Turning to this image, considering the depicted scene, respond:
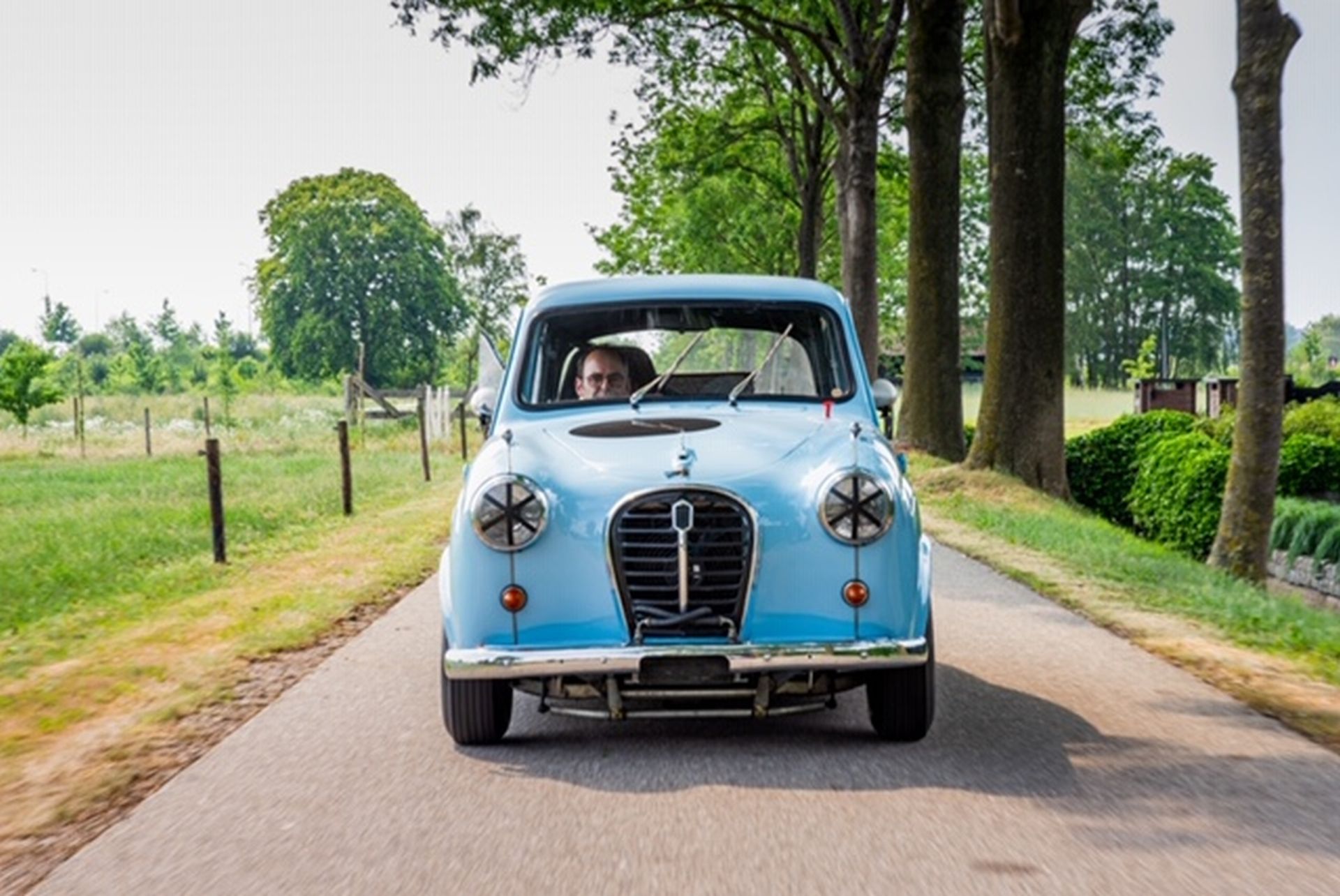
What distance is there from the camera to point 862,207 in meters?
24.8

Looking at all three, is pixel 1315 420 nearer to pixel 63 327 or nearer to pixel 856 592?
pixel 856 592

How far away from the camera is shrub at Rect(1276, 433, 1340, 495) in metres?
21.3

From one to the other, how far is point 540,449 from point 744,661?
119 centimetres

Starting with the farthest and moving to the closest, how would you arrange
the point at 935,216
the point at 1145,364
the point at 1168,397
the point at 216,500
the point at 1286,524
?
the point at 1145,364
the point at 1168,397
the point at 935,216
the point at 1286,524
the point at 216,500

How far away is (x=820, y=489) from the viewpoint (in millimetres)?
5293

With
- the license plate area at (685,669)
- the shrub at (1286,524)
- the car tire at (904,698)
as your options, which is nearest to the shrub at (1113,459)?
the shrub at (1286,524)

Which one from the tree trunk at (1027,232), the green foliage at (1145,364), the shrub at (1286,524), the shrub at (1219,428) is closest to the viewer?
the tree trunk at (1027,232)

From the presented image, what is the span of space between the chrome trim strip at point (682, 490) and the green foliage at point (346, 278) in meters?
81.9

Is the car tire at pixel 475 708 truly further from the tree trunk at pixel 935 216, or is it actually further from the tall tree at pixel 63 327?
the tall tree at pixel 63 327

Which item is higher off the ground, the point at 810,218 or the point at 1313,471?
the point at 810,218

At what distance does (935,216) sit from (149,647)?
15344mm

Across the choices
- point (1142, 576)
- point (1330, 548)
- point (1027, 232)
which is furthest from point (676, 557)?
point (1330, 548)

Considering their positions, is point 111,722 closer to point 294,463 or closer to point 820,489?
point 820,489

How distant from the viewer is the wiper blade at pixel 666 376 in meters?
6.50
